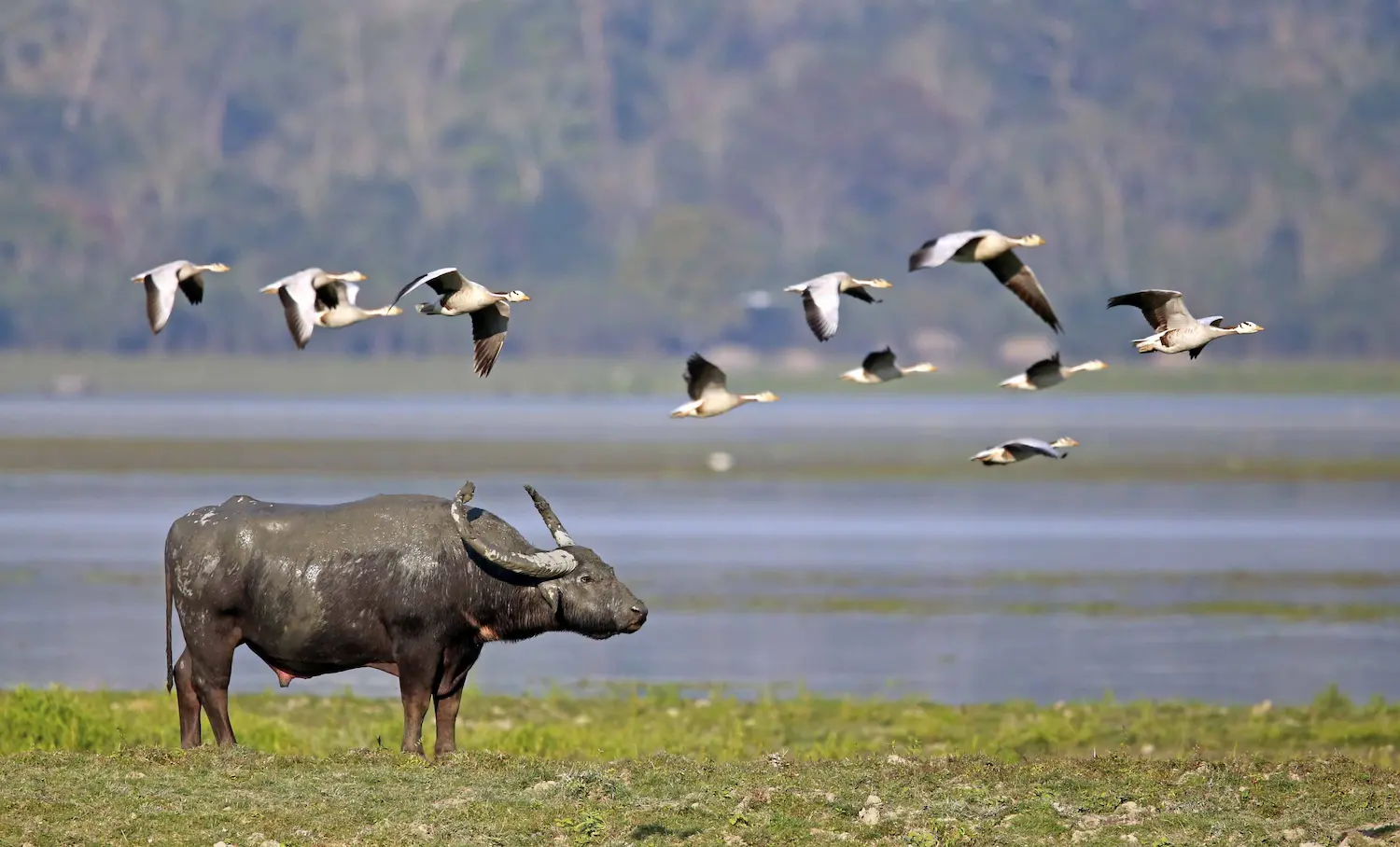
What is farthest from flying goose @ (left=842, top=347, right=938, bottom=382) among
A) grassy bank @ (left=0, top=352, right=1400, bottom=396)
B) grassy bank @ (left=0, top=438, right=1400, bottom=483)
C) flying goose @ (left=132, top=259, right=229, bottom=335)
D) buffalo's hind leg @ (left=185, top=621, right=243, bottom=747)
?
grassy bank @ (left=0, top=352, right=1400, bottom=396)

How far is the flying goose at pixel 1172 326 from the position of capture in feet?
44.8

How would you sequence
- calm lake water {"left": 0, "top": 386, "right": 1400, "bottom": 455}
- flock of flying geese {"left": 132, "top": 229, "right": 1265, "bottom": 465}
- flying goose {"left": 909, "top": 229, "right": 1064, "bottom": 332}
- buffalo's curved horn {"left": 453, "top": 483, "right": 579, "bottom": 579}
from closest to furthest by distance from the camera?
flying goose {"left": 909, "top": 229, "right": 1064, "bottom": 332} < flock of flying geese {"left": 132, "top": 229, "right": 1265, "bottom": 465} < buffalo's curved horn {"left": 453, "top": 483, "right": 579, "bottom": 579} < calm lake water {"left": 0, "top": 386, "right": 1400, "bottom": 455}

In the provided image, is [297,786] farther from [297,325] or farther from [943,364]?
[943,364]

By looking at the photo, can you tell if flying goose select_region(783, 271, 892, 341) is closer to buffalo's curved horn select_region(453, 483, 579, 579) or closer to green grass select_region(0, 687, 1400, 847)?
buffalo's curved horn select_region(453, 483, 579, 579)

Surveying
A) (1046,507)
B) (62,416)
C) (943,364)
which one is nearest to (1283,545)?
(1046,507)

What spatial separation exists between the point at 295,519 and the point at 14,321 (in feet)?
601

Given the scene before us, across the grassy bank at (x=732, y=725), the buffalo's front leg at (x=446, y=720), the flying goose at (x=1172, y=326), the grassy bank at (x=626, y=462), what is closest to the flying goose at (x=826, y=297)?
the flying goose at (x=1172, y=326)

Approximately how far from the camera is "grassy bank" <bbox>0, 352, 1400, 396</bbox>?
480 feet

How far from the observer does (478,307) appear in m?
14.8

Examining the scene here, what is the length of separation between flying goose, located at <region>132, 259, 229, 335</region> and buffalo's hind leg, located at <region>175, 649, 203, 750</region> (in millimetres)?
2253

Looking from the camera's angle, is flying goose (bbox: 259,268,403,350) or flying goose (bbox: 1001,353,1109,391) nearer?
flying goose (bbox: 1001,353,1109,391)

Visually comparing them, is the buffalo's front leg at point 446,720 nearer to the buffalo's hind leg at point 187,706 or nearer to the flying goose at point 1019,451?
the buffalo's hind leg at point 187,706

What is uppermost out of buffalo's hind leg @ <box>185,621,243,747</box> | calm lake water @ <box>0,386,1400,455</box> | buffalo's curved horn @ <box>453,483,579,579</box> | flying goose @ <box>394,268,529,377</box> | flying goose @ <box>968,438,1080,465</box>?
calm lake water @ <box>0,386,1400,455</box>

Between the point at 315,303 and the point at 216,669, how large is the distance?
259cm
